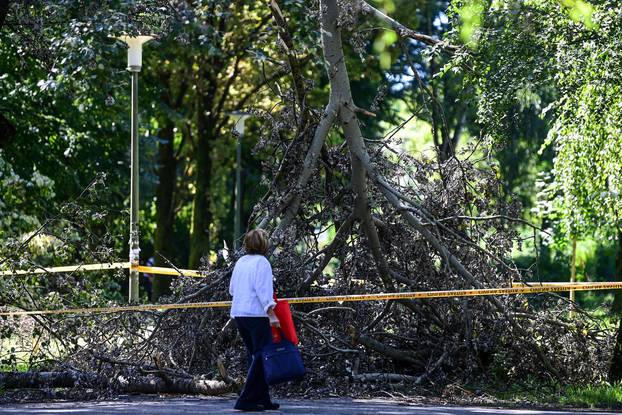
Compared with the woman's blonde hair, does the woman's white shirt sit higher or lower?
lower

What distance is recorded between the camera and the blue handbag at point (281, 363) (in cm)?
1038

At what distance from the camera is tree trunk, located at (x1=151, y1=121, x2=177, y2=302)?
31341 mm

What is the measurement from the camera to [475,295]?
12.5m

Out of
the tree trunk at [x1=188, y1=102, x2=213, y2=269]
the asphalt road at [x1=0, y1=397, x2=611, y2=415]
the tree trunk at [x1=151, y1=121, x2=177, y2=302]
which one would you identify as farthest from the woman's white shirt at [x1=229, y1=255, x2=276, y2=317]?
the tree trunk at [x1=151, y1=121, x2=177, y2=302]

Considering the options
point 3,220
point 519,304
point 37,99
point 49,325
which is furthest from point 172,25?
point 37,99

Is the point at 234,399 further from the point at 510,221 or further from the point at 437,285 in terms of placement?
the point at 510,221

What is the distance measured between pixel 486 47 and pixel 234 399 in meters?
5.04

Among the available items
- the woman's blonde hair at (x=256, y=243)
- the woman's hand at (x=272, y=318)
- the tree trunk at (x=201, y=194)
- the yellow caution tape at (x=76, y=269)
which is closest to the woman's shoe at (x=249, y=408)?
the woman's hand at (x=272, y=318)

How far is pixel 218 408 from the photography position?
11211 mm

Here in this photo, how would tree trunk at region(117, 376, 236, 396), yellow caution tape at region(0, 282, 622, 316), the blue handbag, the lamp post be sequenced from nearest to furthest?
the blue handbag < yellow caution tape at region(0, 282, 622, 316) < tree trunk at region(117, 376, 236, 396) < the lamp post

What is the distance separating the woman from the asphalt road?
0.19 m

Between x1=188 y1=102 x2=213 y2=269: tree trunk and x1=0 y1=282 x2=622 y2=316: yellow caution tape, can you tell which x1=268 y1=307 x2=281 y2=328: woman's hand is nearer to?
x1=0 y1=282 x2=622 y2=316: yellow caution tape

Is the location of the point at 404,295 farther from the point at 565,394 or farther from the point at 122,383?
the point at 122,383

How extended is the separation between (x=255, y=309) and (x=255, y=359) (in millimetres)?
435
